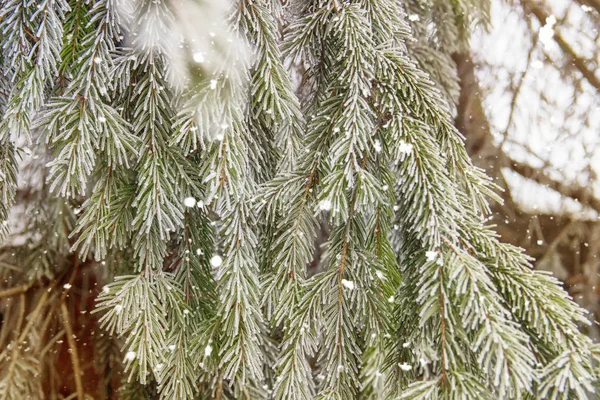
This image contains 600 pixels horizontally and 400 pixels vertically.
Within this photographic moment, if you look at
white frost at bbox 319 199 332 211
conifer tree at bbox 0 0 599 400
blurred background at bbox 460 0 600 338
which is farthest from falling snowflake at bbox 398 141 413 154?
blurred background at bbox 460 0 600 338

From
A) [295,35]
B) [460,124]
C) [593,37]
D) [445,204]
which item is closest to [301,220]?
[445,204]

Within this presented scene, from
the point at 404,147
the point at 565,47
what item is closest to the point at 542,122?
the point at 565,47

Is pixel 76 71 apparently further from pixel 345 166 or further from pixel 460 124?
pixel 460 124

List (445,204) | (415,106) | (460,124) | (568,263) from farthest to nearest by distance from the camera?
(460,124)
(568,263)
(415,106)
(445,204)

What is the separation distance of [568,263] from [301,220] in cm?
163

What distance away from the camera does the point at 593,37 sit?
195 cm

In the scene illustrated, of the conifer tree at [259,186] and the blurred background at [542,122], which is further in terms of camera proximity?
the blurred background at [542,122]

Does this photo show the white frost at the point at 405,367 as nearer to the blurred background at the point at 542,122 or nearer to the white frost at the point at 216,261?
the white frost at the point at 216,261

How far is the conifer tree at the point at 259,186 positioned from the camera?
0.70 meters

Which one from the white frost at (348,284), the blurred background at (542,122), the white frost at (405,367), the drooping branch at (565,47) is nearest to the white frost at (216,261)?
the white frost at (348,284)

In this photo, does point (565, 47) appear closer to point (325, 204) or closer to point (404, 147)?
point (404, 147)

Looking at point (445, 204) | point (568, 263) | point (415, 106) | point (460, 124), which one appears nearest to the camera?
point (445, 204)

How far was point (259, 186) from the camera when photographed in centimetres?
85

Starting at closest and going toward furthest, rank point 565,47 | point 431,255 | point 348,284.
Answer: point 431,255 → point 348,284 → point 565,47
